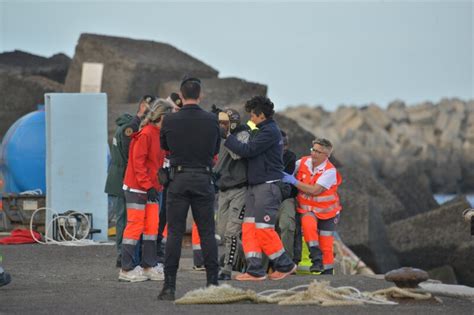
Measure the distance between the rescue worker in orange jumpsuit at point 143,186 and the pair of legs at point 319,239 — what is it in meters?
2.32

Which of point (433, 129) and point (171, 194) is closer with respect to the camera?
point (171, 194)

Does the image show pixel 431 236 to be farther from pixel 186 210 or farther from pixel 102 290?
pixel 186 210

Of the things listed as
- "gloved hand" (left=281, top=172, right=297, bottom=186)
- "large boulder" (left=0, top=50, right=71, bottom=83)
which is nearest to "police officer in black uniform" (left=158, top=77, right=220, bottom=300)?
"gloved hand" (left=281, top=172, right=297, bottom=186)

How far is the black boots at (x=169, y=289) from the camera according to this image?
1148cm

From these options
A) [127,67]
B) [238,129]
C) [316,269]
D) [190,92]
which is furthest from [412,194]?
[190,92]

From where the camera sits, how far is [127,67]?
27.4 m

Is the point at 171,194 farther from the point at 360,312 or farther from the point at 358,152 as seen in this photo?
the point at 358,152

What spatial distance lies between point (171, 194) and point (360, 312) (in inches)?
78.8

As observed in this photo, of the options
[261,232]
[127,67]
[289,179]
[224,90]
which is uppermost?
[127,67]

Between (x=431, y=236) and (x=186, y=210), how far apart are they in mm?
11075

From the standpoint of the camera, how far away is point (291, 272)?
13883 millimetres

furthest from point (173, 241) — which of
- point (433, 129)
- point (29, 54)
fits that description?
point (433, 129)

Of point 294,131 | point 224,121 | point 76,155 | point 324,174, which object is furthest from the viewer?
point 294,131

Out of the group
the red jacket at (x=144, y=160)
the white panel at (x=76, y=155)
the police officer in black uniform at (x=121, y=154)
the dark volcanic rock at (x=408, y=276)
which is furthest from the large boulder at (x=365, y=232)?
the dark volcanic rock at (x=408, y=276)
